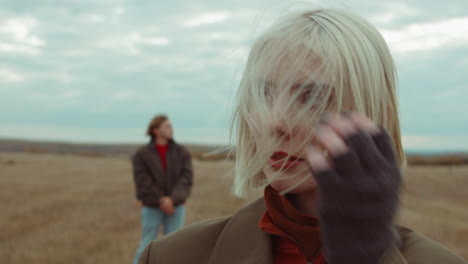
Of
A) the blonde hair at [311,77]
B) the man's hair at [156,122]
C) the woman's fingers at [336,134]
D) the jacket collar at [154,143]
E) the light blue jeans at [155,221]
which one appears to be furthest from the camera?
the jacket collar at [154,143]

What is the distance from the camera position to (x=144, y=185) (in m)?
5.89

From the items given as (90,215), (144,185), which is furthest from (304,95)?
(90,215)

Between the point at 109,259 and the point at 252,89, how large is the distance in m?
6.90

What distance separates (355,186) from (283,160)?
1.11 feet

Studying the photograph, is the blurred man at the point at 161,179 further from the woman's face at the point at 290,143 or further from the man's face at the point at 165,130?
the woman's face at the point at 290,143

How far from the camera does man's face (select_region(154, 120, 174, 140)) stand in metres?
5.93

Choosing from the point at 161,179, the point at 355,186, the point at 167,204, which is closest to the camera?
the point at 355,186

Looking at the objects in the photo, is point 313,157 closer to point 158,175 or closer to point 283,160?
point 283,160

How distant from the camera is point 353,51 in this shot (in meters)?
1.23

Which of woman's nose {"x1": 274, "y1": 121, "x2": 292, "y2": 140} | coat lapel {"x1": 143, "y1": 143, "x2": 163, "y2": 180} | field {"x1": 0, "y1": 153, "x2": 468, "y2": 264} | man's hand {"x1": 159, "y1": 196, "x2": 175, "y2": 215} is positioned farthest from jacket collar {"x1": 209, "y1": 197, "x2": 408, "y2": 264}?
coat lapel {"x1": 143, "y1": 143, "x2": 163, "y2": 180}

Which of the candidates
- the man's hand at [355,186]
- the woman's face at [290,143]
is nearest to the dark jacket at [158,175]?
the woman's face at [290,143]

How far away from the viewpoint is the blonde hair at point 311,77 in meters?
1.19

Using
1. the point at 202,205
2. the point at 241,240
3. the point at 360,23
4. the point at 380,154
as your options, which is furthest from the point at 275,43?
the point at 202,205

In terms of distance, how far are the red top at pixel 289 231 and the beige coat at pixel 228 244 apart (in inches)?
1.9
